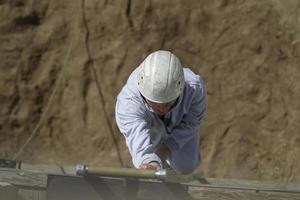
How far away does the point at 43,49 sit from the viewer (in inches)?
405

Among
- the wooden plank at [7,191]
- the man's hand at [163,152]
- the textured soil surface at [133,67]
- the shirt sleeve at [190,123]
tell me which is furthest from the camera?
the textured soil surface at [133,67]

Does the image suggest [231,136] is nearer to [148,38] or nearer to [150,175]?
[148,38]

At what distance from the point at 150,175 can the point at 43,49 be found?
666 cm

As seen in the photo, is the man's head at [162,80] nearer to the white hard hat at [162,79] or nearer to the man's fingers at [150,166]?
the white hard hat at [162,79]

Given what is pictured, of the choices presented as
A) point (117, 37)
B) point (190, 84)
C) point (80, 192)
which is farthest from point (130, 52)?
point (80, 192)

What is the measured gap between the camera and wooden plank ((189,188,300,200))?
407cm

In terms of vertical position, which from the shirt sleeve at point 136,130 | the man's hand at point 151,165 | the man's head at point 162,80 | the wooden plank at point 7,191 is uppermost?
the man's head at point 162,80

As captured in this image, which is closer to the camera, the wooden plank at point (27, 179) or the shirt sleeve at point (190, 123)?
the wooden plank at point (27, 179)

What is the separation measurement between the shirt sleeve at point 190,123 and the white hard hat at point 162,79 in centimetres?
35

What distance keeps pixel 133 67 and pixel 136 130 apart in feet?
17.6

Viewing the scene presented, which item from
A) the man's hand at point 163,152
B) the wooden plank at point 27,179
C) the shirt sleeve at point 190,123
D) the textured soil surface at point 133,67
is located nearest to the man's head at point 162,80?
the shirt sleeve at point 190,123

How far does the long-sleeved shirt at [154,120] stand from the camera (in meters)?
4.64

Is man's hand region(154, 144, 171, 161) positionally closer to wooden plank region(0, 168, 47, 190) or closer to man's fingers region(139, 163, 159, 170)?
man's fingers region(139, 163, 159, 170)

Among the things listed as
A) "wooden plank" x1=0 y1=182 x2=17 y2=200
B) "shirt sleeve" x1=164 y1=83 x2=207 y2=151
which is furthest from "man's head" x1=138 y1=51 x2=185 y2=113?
"wooden plank" x1=0 y1=182 x2=17 y2=200
